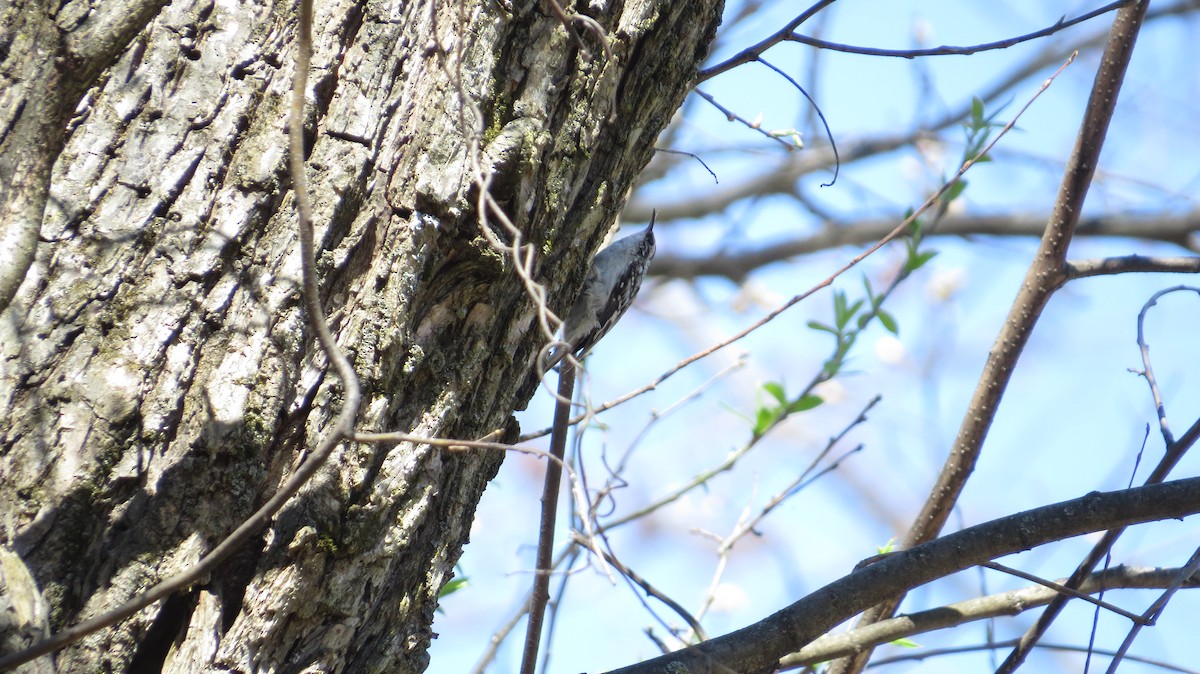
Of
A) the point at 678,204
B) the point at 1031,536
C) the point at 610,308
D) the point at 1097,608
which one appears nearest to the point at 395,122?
the point at 1031,536

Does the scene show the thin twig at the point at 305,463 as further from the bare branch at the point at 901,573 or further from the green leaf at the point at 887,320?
the green leaf at the point at 887,320

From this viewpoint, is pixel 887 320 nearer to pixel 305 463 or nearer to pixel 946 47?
pixel 946 47

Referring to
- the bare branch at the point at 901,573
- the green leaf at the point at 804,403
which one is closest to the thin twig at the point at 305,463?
the bare branch at the point at 901,573

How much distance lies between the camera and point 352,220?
164cm

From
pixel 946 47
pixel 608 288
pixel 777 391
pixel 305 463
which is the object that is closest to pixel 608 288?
pixel 608 288

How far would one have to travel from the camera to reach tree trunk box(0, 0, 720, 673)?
4.54ft

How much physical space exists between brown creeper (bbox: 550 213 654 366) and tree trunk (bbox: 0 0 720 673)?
179 centimetres

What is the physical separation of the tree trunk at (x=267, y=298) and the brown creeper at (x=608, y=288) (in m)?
1.79

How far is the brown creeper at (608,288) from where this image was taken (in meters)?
3.70

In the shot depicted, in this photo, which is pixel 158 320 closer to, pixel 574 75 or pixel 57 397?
pixel 57 397

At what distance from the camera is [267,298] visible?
155cm

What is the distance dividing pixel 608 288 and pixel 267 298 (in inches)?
96.0

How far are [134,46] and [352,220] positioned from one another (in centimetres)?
47

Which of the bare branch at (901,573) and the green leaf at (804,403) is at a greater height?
the green leaf at (804,403)
